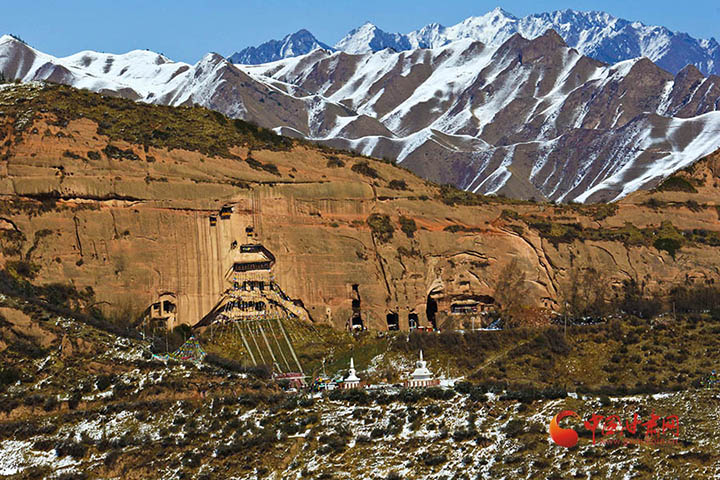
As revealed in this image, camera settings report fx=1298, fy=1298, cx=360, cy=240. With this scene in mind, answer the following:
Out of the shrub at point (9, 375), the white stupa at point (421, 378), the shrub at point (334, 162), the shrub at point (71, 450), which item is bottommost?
the shrub at point (71, 450)

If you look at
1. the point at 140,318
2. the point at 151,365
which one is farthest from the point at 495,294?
the point at 151,365

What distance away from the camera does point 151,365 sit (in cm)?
5303

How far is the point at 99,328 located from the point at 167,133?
18221 millimetres

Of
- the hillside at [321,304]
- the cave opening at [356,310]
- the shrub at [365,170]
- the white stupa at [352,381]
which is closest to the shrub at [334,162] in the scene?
the hillside at [321,304]

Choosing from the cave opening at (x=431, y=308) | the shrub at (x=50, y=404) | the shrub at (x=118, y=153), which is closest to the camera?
the shrub at (x=50, y=404)

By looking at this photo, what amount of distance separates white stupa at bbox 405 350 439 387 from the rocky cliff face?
13003mm

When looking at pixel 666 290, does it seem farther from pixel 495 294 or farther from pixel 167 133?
pixel 167 133

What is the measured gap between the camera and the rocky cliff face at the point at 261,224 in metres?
65.6

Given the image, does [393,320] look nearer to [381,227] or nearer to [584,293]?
[381,227]

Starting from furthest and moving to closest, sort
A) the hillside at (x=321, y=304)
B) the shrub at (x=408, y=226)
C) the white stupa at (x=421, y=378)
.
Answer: the shrub at (x=408, y=226) < the white stupa at (x=421, y=378) < the hillside at (x=321, y=304)

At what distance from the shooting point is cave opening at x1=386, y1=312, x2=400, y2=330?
70750mm

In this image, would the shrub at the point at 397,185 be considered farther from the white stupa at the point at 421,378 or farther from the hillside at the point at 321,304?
the white stupa at the point at 421,378

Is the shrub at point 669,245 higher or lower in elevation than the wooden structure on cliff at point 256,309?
higher

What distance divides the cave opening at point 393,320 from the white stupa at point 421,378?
40.6ft
